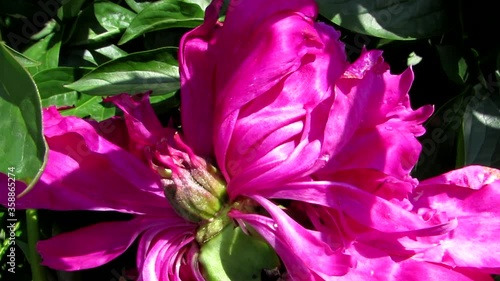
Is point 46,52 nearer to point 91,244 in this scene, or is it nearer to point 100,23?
point 100,23

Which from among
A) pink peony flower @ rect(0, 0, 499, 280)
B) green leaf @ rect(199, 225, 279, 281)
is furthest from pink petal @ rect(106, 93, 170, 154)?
green leaf @ rect(199, 225, 279, 281)

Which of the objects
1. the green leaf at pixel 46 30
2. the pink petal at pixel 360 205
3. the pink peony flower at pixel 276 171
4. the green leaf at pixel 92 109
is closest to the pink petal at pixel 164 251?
the pink peony flower at pixel 276 171

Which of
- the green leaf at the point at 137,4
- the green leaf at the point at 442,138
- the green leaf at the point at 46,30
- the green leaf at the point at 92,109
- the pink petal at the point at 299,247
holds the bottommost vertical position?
the green leaf at the point at 442,138

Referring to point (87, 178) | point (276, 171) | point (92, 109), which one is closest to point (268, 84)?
point (276, 171)

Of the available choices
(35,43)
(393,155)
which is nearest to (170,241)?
(393,155)

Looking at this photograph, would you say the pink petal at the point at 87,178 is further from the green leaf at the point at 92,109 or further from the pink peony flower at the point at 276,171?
the green leaf at the point at 92,109

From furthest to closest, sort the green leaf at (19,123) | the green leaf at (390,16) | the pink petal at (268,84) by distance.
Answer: the green leaf at (390,16) → the pink petal at (268,84) → the green leaf at (19,123)
